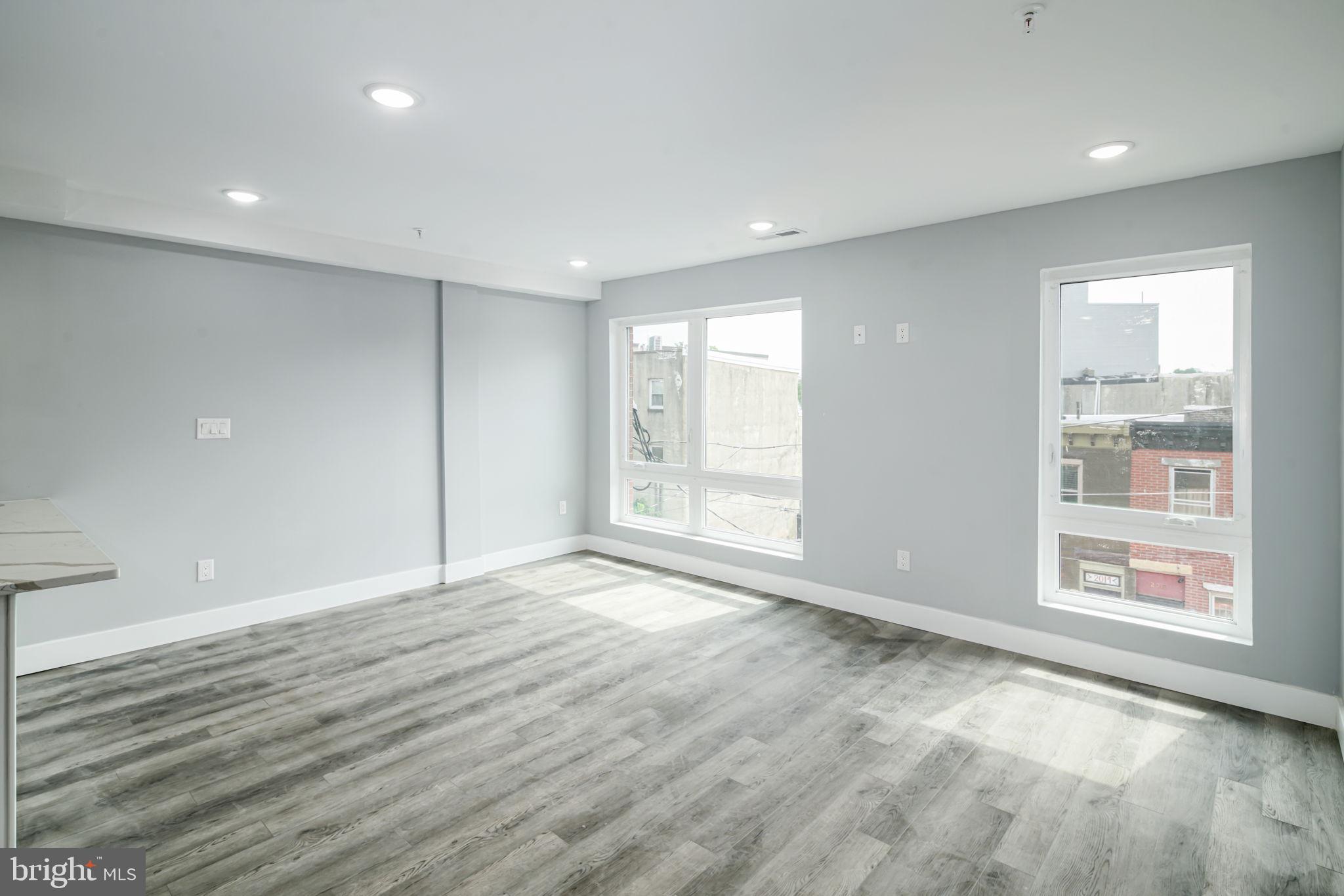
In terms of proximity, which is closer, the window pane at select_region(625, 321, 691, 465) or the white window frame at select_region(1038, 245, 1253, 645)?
the white window frame at select_region(1038, 245, 1253, 645)

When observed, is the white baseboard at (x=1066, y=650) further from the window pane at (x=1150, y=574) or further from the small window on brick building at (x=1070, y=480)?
the small window on brick building at (x=1070, y=480)

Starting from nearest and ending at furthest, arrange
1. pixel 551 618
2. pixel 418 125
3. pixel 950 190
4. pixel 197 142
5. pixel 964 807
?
pixel 964 807, pixel 418 125, pixel 197 142, pixel 950 190, pixel 551 618

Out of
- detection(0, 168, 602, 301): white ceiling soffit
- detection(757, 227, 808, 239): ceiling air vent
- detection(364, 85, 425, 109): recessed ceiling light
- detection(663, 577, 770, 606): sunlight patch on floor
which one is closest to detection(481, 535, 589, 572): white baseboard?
detection(663, 577, 770, 606): sunlight patch on floor

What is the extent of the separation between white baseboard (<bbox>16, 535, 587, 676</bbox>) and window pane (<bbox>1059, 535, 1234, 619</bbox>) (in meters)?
3.98

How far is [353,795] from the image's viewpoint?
7.87 feet

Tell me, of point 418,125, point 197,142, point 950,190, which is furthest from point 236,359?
point 950,190

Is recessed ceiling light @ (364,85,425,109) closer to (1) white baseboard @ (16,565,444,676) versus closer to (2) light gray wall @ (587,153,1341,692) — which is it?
(2) light gray wall @ (587,153,1341,692)

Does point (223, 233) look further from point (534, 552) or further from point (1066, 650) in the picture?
point (1066, 650)

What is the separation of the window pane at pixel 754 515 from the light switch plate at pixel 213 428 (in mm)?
3323

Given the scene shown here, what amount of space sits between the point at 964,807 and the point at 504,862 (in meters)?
1.54

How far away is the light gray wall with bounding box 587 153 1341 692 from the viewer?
2.87 meters

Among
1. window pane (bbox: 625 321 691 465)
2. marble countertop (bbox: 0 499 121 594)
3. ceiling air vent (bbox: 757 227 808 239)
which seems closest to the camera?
marble countertop (bbox: 0 499 121 594)

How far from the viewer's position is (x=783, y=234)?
4.18 metres

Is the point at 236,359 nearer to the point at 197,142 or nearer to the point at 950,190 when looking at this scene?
the point at 197,142
